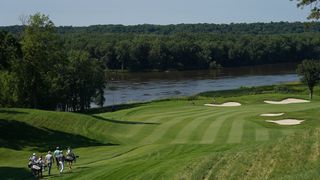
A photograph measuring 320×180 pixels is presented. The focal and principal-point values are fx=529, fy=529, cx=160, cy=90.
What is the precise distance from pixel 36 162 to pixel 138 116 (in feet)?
88.5

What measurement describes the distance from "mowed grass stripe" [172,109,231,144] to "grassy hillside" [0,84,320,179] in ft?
0.26

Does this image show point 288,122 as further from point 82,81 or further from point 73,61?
point 73,61

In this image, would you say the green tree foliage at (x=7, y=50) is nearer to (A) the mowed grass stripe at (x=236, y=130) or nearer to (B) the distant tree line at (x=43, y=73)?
(B) the distant tree line at (x=43, y=73)

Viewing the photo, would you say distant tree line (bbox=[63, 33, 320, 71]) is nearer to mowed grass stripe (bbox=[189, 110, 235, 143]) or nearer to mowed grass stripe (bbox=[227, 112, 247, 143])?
mowed grass stripe (bbox=[189, 110, 235, 143])

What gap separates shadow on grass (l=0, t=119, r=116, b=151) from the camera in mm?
39656

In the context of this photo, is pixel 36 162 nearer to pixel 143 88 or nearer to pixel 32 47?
pixel 32 47

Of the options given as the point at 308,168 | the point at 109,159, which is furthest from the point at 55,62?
the point at 308,168

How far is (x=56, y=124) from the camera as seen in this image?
4547cm

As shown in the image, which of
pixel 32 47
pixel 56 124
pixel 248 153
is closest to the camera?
pixel 248 153

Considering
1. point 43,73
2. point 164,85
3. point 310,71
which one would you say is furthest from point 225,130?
point 164,85

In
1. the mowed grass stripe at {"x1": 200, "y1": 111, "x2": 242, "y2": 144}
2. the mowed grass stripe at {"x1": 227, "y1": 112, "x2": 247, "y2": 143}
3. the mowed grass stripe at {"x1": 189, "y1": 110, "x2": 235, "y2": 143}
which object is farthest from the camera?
the mowed grass stripe at {"x1": 189, "y1": 110, "x2": 235, "y2": 143}

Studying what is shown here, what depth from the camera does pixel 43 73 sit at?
64500mm

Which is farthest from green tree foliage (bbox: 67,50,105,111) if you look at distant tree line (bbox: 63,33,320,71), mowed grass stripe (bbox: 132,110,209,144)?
distant tree line (bbox: 63,33,320,71)

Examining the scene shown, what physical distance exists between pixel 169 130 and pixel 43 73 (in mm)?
26374
